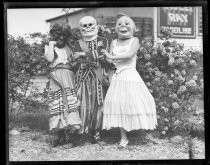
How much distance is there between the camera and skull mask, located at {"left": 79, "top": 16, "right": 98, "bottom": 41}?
5.46 m

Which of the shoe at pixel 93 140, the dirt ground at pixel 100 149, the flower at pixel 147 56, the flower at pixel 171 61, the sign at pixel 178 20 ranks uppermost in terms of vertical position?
the sign at pixel 178 20

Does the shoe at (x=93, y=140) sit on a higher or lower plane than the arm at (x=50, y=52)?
lower

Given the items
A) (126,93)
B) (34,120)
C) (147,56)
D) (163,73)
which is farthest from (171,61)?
(34,120)

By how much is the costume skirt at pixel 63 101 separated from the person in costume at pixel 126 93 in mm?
407

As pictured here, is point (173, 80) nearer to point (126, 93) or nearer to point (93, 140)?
point (126, 93)

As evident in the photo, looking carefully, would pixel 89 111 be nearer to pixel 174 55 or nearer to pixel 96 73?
pixel 96 73

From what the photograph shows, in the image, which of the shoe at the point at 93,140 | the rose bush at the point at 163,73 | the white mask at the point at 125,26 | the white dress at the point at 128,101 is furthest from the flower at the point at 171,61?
the shoe at the point at 93,140

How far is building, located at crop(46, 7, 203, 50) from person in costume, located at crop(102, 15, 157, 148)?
0.12 metres

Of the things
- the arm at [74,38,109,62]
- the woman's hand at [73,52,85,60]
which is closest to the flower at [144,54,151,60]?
the arm at [74,38,109,62]

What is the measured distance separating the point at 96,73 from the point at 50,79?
0.61m

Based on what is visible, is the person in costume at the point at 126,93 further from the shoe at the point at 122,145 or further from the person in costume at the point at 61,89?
the person in costume at the point at 61,89

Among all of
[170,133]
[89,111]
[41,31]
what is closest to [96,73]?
[89,111]

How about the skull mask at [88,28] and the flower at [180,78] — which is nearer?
the skull mask at [88,28]

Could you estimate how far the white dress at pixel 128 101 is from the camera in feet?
17.7
